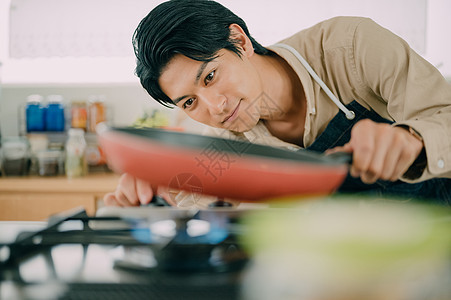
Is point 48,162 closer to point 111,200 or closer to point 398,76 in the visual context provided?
point 111,200

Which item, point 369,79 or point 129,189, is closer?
point 129,189

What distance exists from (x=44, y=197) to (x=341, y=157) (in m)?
1.38

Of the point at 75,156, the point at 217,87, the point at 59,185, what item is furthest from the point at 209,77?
the point at 75,156

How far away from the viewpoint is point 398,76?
654 millimetres

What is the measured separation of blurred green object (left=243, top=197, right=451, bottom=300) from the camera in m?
0.30

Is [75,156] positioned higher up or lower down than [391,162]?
lower down

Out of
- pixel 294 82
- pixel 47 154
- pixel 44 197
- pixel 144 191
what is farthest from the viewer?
pixel 47 154

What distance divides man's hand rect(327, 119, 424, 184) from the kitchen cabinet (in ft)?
3.90

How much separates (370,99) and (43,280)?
66 cm

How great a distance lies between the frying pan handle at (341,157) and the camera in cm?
37

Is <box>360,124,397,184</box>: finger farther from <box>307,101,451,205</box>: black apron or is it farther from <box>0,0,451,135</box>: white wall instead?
<box>0,0,451,135</box>: white wall

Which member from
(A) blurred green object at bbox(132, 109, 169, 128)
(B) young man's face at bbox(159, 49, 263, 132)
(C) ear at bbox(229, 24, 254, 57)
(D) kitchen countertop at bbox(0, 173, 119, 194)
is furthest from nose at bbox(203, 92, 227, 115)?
(A) blurred green object at bbox(132, 109, 169, 128)


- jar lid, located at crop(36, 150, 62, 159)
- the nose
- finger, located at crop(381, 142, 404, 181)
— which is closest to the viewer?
finger, located at crop(381, 142, 404, 181)

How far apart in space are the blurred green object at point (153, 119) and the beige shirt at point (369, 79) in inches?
33.5
